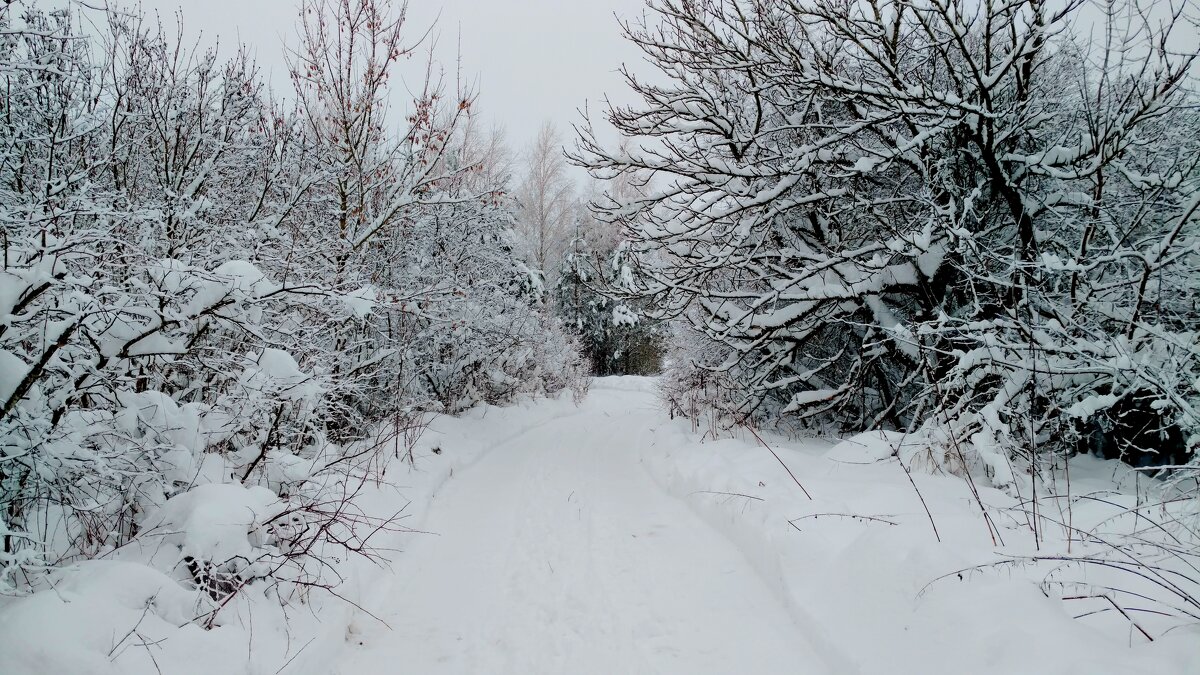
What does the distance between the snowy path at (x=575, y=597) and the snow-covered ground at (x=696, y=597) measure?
2cm

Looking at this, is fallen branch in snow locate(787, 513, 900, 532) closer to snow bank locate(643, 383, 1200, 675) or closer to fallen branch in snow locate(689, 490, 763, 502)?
snow bank locate(643, 383, 1200, 675)

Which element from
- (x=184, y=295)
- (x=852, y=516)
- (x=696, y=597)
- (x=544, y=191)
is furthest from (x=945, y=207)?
(x=544, y=191)

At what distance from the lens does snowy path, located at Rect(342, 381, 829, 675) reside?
3270 millimetres

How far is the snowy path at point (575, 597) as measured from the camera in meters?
3.27

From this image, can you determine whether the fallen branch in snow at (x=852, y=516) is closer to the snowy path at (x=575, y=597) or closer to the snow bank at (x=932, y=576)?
the snow bank at (x=932, y=576)

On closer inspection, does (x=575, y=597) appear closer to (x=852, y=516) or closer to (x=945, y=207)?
(x=852, y=516)

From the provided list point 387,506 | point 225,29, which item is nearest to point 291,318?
point 387,506

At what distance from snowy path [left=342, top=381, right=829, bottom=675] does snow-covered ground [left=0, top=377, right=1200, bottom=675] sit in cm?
2

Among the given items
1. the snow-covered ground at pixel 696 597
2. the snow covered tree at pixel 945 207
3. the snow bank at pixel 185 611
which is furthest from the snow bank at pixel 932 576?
the snow bank at pixel 185 611

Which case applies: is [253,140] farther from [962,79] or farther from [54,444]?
[962,79]

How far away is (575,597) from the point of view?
401cm

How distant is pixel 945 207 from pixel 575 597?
4925mm

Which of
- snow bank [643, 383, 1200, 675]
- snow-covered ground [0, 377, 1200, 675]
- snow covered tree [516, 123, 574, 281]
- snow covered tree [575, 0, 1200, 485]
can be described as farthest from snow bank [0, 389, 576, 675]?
snow covered tree [516, 123, 574, 281]

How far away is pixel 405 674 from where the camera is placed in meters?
3.17
